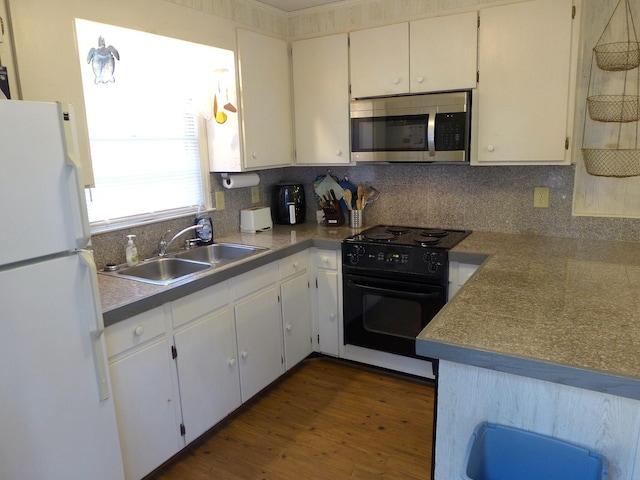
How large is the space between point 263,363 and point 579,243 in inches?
76.4

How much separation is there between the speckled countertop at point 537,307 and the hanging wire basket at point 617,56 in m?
0.96

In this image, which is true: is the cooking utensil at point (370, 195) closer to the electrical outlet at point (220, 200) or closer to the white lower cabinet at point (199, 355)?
the white lower cabinet at point (199, 355)

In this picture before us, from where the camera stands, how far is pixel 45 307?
1.51 metres

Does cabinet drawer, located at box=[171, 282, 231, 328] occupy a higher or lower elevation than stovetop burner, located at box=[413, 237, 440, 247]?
lower

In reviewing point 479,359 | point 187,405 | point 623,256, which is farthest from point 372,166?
point 479,359

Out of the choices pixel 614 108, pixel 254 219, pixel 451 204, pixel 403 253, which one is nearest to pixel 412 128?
pixel 451 204

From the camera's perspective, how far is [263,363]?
276cm

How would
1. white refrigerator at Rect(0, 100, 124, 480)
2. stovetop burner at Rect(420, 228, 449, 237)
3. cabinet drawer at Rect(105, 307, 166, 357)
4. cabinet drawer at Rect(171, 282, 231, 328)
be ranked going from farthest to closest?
stovetop burner at Rect(420, 228, 449, 237), cabinet drawer at Rect(171, 282, 231, 328), cabinet drawer at Rect(105, 307, 166, 357), white refrigerator at Rect(0, 100, 124, 480)

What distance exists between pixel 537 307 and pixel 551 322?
0.14 m

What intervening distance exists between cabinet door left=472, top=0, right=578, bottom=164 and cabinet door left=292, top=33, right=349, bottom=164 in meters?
0.86

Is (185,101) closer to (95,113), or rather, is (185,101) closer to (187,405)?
(95,113)

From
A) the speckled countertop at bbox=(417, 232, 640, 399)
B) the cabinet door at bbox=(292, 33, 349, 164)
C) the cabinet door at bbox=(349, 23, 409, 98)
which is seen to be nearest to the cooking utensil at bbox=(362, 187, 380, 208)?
the cabinet door at bbox=(292, 33, 349, 164)

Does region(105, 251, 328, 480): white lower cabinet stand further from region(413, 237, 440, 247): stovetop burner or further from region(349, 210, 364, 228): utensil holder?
region(413, 237, 440, 247): stovetop burner

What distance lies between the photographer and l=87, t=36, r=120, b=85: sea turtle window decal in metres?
2.32
